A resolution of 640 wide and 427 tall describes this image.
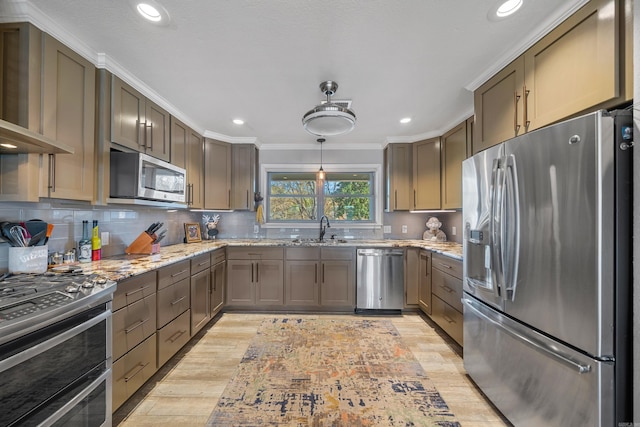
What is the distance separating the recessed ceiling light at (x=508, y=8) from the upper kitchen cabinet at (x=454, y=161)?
1434 millimetres

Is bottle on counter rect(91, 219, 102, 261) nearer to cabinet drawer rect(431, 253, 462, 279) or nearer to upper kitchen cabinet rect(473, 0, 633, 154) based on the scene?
cabinet drawer rect(431, 253, 462, 279)

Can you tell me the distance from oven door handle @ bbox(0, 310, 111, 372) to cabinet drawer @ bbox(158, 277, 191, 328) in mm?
685

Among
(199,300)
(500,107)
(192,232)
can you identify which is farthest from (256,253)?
(500,107)

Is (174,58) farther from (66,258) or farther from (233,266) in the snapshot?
(233,266)

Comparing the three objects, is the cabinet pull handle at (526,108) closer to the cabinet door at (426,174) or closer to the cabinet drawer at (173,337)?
the cabinet door at (426,174)

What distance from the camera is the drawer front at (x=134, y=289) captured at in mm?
1558

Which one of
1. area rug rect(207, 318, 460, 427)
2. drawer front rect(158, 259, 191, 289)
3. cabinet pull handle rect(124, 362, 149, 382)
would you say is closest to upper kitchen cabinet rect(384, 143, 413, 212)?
area rug rect(207, 318, 460, 427)

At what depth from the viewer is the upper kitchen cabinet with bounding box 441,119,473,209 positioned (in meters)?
2.90

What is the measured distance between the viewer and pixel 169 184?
255 cm

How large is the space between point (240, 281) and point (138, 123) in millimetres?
2144

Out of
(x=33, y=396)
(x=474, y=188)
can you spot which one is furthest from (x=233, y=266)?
(x=474, y=188)

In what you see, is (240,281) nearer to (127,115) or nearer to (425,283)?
(127,115)

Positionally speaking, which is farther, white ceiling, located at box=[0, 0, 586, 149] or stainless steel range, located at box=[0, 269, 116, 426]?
white ceiling, located at box=[0, 0, 586, 149]

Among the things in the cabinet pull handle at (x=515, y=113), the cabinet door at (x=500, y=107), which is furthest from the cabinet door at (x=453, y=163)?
the cabinet pull handle at (x=515, y=113)
